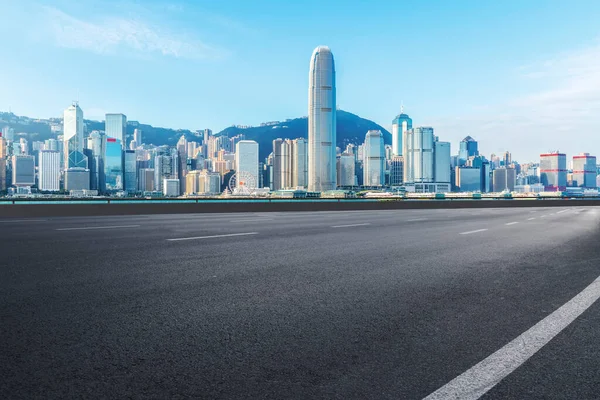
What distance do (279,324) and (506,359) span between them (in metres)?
1.96

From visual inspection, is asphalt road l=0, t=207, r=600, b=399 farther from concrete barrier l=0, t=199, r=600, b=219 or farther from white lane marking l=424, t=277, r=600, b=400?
concrete barrier l=0, t=199, r=600, b=219

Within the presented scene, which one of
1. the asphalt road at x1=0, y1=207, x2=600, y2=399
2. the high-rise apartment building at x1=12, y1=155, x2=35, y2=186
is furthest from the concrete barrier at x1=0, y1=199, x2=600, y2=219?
the high-rise apartment building at x1=12, y1=155, x2=35, y2=186

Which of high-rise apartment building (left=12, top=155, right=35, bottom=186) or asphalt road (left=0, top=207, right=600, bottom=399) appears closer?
asphalt road (left=0, top=207, right=600, bottom=399)

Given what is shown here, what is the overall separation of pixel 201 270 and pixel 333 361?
4.26m

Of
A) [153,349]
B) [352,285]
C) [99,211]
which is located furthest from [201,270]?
[99,211]

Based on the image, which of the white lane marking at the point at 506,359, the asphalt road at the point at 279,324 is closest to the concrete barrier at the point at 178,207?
the asphalt road at the point at 279,324

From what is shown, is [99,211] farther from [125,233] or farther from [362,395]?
[362,395]

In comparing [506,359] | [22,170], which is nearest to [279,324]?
[506,359]

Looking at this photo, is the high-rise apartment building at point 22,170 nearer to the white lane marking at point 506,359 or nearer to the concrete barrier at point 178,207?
the concrete barrier at point 178,207

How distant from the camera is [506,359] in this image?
11.8 feet

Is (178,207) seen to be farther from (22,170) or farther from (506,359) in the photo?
(22,170)

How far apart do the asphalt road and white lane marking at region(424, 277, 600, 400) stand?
0.22 feet

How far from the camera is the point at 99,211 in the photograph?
27500 millimetres

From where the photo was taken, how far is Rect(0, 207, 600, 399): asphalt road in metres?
3.14
